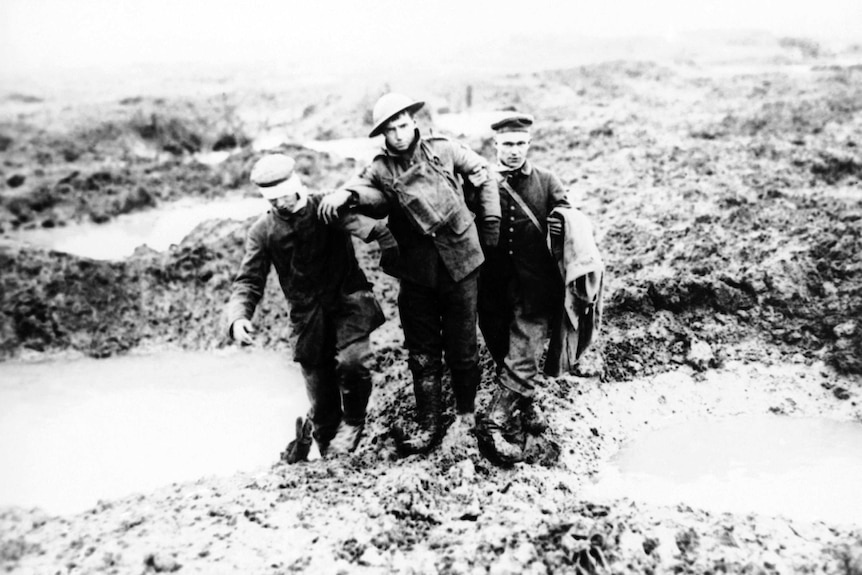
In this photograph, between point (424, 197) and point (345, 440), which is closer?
point (424, 197)

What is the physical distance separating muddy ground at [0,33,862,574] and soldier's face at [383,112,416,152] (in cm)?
174

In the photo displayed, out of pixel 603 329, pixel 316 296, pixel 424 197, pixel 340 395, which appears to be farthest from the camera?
pixel 603 329

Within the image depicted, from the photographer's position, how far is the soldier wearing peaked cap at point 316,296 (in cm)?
332

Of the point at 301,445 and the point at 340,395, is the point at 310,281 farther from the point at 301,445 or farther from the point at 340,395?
the point at 301,445

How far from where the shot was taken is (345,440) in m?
3.87

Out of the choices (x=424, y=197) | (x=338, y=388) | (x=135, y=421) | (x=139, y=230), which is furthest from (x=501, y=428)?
(x=139, y=230)

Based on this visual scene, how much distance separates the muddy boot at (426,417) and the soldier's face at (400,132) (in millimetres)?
1345

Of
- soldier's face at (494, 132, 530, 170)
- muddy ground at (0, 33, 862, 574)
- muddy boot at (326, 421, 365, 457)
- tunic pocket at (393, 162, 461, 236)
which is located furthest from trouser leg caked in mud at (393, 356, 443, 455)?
soldier's face at (494, 132, 530, 170)

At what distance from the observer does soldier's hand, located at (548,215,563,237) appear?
3.56 metres

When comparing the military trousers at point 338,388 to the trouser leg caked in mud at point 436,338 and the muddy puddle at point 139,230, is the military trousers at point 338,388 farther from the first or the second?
the muddy puddle at point 139,230

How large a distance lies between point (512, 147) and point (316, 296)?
1.36 m

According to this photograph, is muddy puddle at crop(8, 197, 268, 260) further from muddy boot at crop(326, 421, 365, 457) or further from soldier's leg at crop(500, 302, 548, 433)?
soldier's leg at crop(500, 302, 548, 433)

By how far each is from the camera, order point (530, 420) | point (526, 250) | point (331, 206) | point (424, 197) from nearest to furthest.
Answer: point (331, 206) → point (424, 197) → point (526, 250) → point (530, 420)

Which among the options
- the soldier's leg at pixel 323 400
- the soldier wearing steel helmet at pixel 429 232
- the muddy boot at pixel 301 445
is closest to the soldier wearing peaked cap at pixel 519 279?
the soldier wearing steel helmet at pixel 429 232
